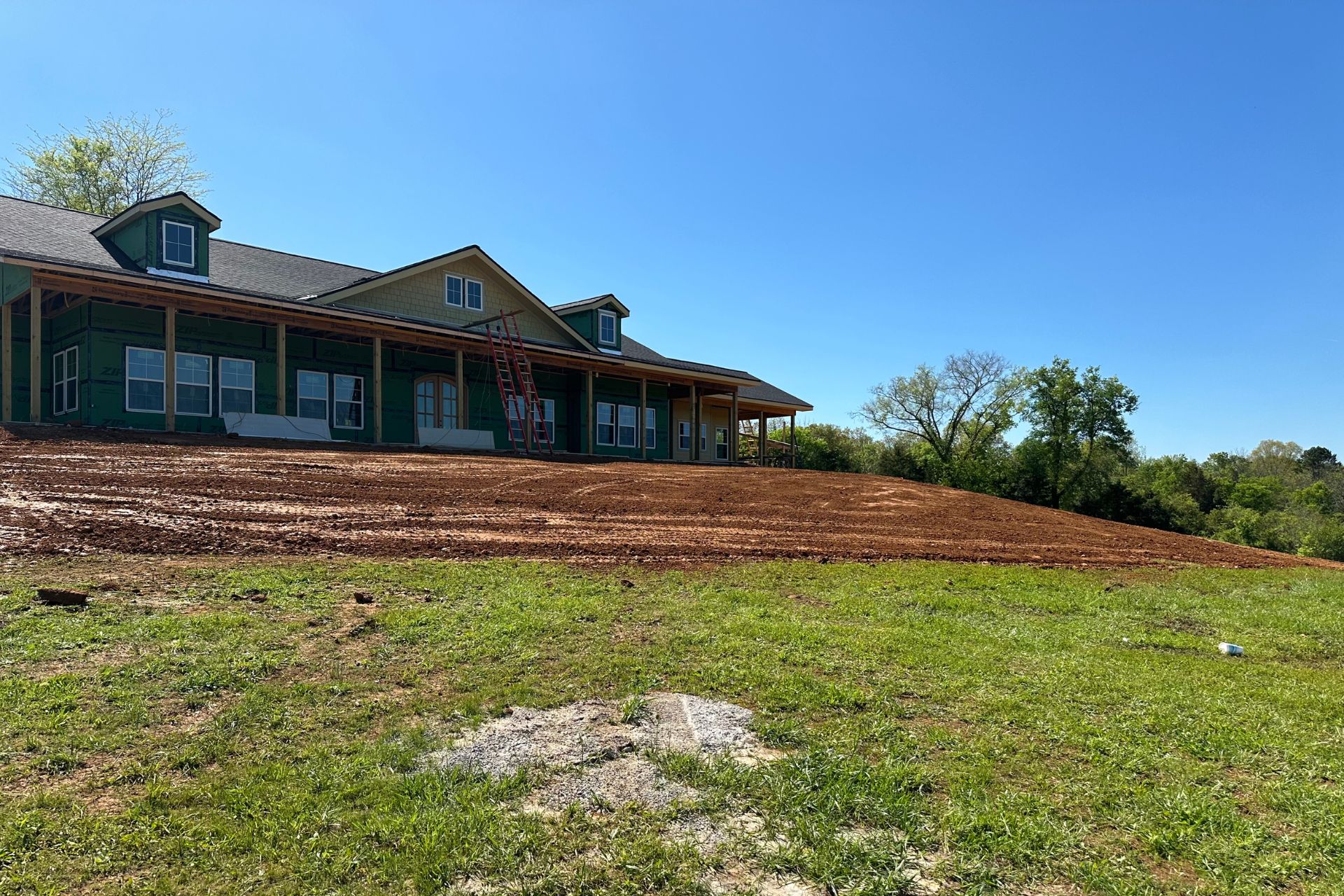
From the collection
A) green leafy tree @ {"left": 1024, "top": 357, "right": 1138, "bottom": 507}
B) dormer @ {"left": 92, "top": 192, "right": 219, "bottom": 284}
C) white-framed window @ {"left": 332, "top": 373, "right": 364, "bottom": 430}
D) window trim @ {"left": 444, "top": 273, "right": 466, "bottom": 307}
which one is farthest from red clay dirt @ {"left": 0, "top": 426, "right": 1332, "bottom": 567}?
green leafy tree @ {"left": 1024, "top": 357, "right": 1138, "bottom": 507}

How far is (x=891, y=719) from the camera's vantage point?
4.20m

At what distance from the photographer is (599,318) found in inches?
1046

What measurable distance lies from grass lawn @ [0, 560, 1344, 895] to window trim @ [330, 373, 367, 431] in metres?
14.9

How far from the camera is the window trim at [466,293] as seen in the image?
76.0 ft

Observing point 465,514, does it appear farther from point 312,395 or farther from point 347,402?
point 347,402

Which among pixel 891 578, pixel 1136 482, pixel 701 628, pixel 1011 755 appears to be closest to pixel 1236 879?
pixel 1011 755

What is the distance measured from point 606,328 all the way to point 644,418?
3.79 m

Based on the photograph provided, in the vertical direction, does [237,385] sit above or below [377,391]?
above

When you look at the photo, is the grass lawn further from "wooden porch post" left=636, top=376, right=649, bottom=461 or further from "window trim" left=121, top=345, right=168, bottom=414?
"wooden porch post" left=636, top=376, right=649, bottom=461

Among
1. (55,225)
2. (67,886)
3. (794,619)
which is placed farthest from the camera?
(55,225)

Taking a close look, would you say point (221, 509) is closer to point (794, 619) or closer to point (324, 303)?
point (794, 619)

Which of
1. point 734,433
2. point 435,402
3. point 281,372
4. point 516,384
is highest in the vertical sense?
point 516,384

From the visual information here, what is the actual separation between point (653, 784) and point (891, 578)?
18.0ft

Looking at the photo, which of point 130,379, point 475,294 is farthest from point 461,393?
point 130,379
